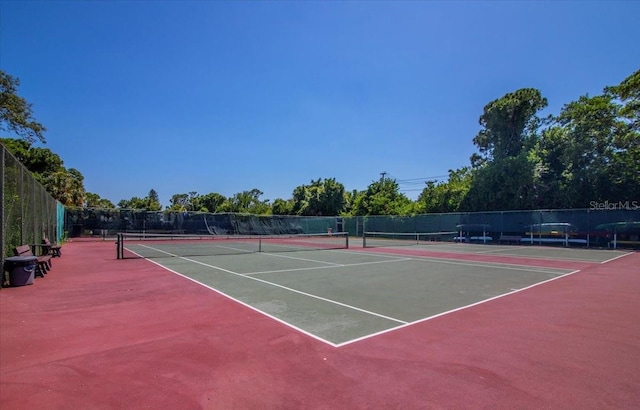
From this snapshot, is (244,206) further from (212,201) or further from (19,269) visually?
(19,269)

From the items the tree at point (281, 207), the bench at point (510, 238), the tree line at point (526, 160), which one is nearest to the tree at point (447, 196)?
the tree line at point (526, 160)

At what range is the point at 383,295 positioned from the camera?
879 cm

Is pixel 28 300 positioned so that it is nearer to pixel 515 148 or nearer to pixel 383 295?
pixel 383 295

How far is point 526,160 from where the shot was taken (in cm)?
3500

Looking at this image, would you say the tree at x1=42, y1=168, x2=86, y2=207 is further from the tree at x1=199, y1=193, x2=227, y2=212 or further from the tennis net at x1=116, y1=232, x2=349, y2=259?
the tree at x1=199, y1=193, x2=227, y2=212

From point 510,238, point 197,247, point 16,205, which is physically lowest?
point 197,247

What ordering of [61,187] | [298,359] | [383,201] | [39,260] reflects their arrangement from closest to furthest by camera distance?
[298,359]
[39,260]
[61,187]
[383,201]

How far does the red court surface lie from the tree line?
86.9 feet

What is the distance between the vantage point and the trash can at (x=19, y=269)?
9.44m

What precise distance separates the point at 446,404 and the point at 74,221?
1514 inches

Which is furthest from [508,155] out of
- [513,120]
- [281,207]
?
[281,207]

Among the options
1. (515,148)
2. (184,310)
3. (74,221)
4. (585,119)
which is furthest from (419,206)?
(184,310)

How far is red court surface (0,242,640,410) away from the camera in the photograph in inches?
148

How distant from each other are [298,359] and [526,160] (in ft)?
122
